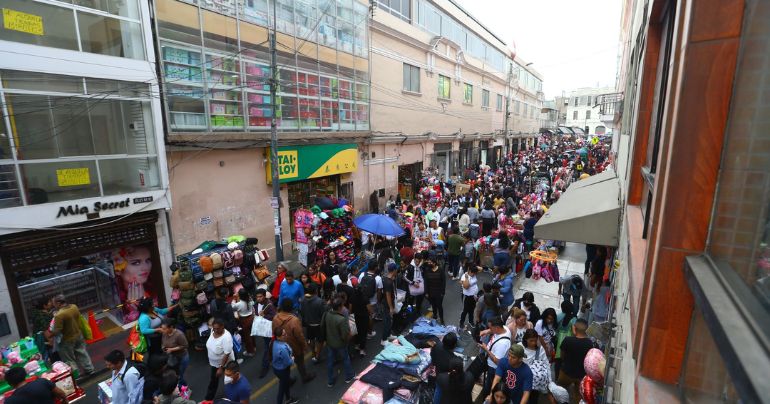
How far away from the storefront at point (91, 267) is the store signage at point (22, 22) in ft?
12.1

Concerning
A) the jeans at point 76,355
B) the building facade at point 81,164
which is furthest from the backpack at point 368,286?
the building facade at point 81,164

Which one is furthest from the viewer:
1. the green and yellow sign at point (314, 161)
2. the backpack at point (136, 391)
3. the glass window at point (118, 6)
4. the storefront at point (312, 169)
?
the storefront at point (312, 169)

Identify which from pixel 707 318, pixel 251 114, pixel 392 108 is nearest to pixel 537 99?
pixel 392 108

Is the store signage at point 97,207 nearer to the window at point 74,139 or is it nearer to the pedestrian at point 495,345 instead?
the window at point 74,139

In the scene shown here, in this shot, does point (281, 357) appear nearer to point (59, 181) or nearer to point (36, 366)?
point (36, 366)

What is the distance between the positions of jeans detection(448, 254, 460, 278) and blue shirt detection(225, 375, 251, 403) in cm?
741

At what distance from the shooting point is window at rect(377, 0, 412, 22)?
64.8 feet

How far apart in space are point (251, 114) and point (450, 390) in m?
Answer: 11.2

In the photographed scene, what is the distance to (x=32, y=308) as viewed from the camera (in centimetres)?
812

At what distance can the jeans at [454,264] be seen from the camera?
11.4m

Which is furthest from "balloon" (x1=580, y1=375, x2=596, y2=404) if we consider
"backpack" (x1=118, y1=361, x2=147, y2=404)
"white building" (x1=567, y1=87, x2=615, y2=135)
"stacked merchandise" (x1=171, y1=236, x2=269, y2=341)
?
"white building" (x1=567, y1=87, x2=615, y2=135)

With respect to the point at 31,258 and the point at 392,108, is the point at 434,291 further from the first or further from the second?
the point at 392,108

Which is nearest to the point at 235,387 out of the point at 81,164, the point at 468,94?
the point at 81,164

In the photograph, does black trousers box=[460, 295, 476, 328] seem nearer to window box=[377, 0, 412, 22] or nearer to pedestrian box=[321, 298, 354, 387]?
pedestrian box=[321, 298, 354, 387]
